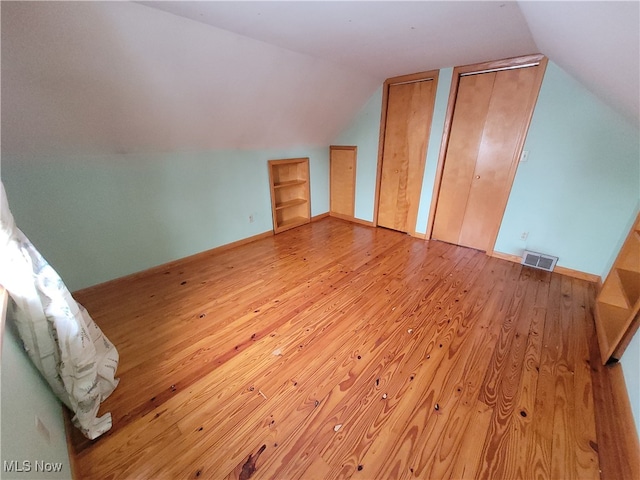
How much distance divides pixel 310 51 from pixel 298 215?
2.29 metres

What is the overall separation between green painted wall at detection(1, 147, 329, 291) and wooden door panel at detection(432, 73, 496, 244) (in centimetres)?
217

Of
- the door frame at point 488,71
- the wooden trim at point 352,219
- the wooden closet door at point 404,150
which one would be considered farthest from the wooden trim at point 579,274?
the wooden trim at point 352,219

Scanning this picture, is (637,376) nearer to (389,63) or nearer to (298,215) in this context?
(389,63)

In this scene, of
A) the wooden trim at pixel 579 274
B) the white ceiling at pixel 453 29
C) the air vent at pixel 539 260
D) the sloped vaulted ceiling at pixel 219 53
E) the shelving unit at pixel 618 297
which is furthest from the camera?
the air vent at pixel 539 260

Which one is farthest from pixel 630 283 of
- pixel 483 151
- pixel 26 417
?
pixel 26 417

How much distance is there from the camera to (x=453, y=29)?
1676mm

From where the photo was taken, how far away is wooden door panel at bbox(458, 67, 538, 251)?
2316 mm

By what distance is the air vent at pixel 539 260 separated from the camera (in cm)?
244

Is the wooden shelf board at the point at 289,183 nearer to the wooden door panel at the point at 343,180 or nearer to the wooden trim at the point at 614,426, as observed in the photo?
the wooden door panel at the point at 343,180

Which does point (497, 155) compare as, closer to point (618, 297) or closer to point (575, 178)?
point (575, 178)

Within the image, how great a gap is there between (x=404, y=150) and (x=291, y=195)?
5.74ft

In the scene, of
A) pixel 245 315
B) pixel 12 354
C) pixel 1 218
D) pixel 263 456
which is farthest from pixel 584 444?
pixel 1 218

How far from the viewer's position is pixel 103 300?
2053 mm

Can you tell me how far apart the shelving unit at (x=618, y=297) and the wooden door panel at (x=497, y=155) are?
3.14ft
